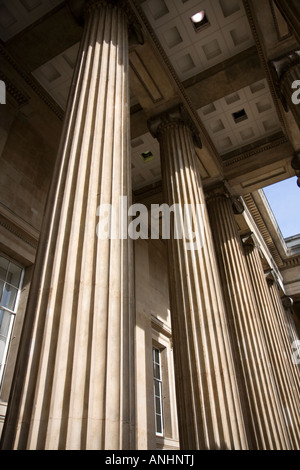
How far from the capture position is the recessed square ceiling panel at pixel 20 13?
9383mm

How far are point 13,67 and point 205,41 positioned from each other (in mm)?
5770

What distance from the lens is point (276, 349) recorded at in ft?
49.9

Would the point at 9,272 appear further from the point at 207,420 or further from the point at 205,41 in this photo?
the point at 205,41

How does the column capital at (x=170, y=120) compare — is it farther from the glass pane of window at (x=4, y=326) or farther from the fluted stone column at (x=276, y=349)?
the fluted stone column at (x=276, y=349)

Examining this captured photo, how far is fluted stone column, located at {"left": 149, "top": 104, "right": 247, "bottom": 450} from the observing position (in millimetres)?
6340

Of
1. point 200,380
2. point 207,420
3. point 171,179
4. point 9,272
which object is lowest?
point 207,420

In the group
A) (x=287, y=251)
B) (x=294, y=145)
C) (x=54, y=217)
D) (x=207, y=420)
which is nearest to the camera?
(x=54, y=217)

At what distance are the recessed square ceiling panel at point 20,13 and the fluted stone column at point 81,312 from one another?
5.52 m

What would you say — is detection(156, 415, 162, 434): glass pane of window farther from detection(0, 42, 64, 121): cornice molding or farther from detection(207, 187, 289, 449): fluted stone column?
detection(0, 42, 64, 121): cornice molding

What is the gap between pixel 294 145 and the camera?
12852 millimetres

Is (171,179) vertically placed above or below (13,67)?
below

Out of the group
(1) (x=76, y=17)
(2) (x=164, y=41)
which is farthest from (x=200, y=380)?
(2) (x=164, y=41)

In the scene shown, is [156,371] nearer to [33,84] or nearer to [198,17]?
[33,84]

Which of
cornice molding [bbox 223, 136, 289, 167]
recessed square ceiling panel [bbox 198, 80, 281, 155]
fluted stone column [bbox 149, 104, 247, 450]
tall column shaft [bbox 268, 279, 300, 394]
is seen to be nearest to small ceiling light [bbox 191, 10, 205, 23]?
recessed square ceiling panel [bbox 198, 80, 281, 155]
